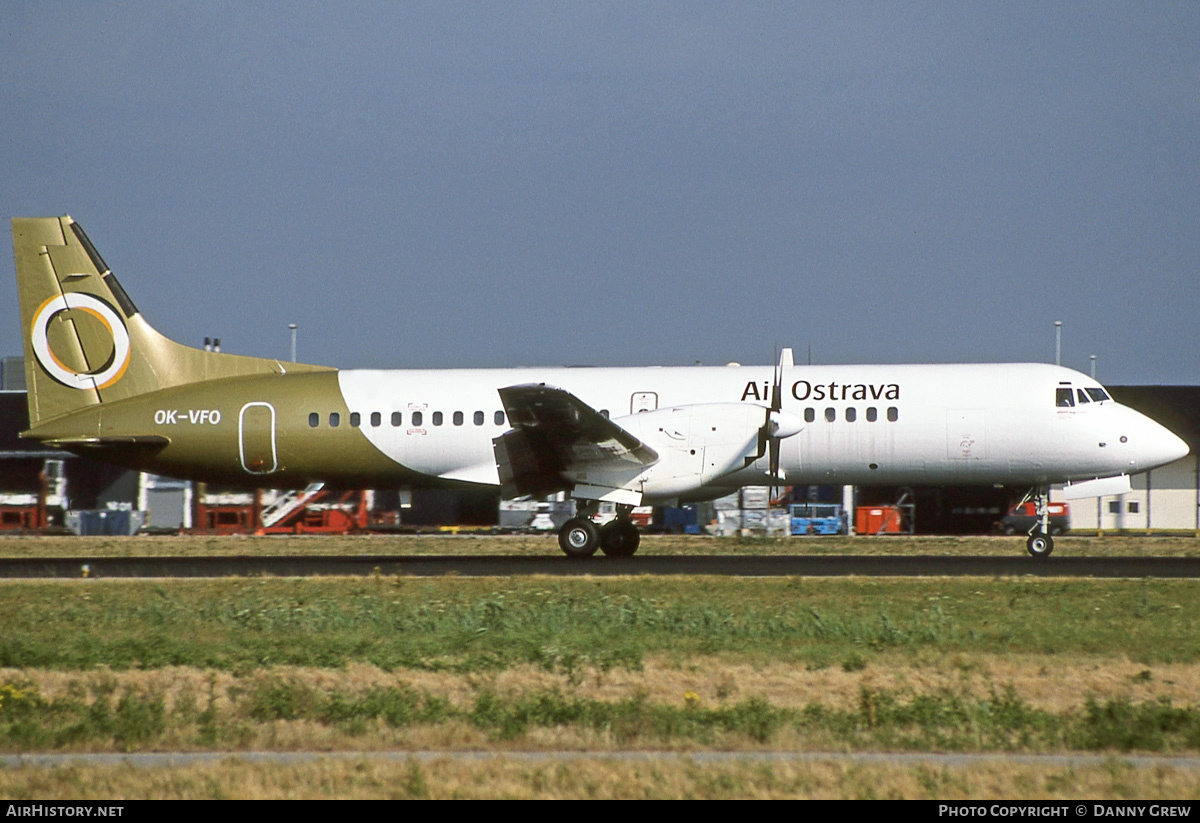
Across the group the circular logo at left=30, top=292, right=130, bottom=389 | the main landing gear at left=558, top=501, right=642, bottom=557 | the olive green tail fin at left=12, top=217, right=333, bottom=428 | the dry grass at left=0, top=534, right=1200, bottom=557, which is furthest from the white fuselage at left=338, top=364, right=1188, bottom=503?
the circular logo at left=30, top=292, right=130, bottom=389

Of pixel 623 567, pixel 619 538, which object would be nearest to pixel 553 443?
pixel 623 567

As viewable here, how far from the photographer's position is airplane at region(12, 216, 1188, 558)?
2295 centimetres

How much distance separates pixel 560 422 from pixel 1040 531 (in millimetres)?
9840

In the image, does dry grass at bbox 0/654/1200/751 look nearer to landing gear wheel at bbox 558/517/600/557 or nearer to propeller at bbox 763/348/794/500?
propeller at bbox 763/348/794/500

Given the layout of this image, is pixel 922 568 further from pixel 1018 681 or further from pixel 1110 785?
pixel 1110 785

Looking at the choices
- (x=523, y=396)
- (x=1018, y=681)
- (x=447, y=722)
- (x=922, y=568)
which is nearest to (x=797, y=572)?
(x=922, y=568)

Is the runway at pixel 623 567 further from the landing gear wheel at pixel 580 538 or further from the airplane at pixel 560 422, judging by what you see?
the airplane at pixel 560 422

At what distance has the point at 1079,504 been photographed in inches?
1829

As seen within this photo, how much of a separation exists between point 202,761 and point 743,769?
3.45m

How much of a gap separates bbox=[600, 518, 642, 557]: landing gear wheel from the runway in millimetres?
275

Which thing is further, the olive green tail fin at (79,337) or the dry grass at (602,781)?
the olive green tail fin at (79,337)

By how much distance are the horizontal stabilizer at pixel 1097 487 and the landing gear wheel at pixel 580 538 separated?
893cm

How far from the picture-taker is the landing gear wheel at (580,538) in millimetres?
23516

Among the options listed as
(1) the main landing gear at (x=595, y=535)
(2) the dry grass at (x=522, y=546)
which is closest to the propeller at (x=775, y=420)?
(1) the main landing gear at (x=595, y=535)
